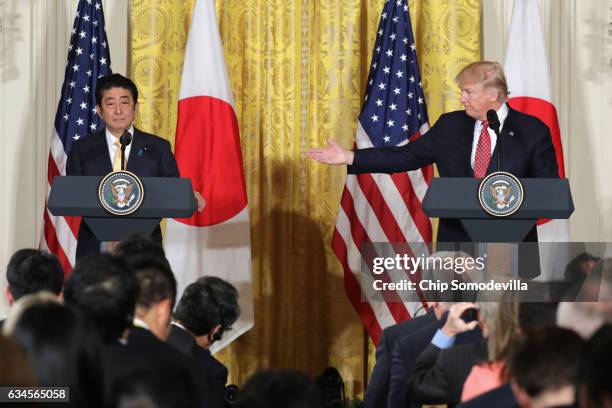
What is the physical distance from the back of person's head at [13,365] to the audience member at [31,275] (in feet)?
6.81

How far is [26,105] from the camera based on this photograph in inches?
303

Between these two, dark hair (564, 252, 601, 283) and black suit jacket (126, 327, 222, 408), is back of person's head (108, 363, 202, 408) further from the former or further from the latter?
dark hair (564, 252, 601, 283)

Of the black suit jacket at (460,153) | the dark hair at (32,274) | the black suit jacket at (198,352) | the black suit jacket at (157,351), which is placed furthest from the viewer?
the black suit jacket at (460,153)

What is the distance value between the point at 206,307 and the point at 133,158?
1803 mm

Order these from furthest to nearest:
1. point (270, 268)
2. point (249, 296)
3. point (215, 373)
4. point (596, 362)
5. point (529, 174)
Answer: point (270, 268) → point (249, 296) → point (529, 174) → point (215, 373) → point (596, 362)

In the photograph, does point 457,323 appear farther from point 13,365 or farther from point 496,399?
point 13,365

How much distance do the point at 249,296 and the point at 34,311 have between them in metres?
5.00

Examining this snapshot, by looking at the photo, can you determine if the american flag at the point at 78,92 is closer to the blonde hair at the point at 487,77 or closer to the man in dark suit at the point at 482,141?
the man in dark suit at the point at 482,141

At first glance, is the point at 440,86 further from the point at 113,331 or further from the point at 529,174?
the point at 113,331

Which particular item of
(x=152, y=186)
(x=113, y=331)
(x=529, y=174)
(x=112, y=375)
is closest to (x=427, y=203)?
(x=529, y=174)

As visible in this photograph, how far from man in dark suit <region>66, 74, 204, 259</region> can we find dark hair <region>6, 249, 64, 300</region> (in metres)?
1.67

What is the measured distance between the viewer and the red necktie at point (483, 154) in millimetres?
5363

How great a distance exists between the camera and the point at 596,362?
1998mm

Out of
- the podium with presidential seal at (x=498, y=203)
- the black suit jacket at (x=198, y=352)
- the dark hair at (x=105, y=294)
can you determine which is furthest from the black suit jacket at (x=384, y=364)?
the dark hair at (x=105, y=294)
